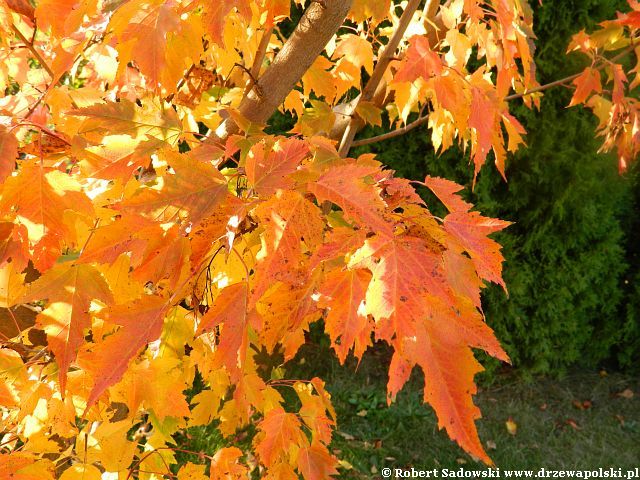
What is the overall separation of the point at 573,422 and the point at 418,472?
1.45m

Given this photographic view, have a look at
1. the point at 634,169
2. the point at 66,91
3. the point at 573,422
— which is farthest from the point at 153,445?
the point at 634,169

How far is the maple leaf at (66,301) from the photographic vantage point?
105 centimetres

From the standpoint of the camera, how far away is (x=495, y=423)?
4078 mm

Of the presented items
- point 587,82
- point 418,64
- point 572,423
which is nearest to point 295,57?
point 418,64

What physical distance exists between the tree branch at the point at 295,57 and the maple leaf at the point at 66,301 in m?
0.58

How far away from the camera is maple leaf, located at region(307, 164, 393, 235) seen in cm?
88

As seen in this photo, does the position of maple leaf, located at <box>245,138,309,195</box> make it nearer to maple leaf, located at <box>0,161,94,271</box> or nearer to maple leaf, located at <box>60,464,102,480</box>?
maple leaf, located at <box>0,161,94,271</box>

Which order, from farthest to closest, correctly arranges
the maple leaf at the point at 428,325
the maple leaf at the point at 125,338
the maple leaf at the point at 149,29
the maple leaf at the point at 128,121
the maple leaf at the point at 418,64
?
the maple leaf at the point at 418,64, the maple leaf at the point at 128,121, the maple leaf at the point at 149,29, the maple leaf at the point at 125,338, the maple leaf at the point at 428,325

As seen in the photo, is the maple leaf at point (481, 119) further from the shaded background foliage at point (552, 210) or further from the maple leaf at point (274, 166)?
the shaded background foliage at point (552, 210)

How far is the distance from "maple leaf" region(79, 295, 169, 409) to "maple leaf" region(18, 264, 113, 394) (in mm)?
69

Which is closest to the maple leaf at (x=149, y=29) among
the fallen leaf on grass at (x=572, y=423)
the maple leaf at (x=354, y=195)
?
the maple leaf at (x=354, y=195)

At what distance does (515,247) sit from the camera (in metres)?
4.50

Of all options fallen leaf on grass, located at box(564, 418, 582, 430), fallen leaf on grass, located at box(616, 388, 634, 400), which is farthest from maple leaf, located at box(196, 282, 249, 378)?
fallen leaf on grass, located at box(616, 388, 634, 400)

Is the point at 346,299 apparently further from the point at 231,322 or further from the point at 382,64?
the point at 382,64
